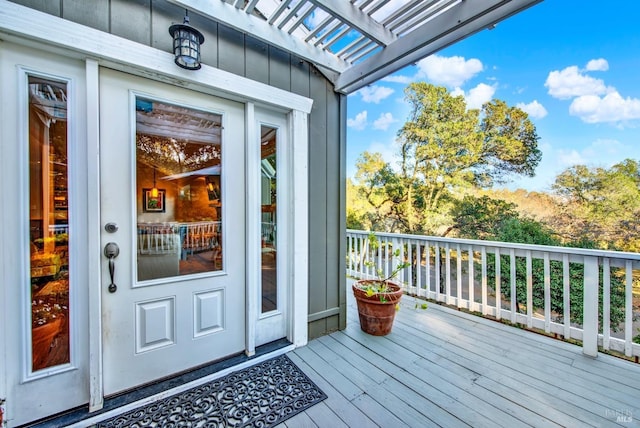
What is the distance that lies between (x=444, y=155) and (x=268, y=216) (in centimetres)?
634

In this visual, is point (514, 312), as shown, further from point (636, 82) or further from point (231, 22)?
point (636, 82)

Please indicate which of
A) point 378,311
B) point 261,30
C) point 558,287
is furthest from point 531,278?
point 261,30

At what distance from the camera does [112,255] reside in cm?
148

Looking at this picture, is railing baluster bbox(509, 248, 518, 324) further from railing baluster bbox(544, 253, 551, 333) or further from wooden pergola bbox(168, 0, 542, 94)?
wooden pergola bbox(168, 0, 542, 94)

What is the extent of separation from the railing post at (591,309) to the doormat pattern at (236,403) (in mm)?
2196

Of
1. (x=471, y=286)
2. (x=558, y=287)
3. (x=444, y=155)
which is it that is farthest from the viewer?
(x=444, y=155)

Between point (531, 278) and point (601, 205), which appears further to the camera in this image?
point (601, 205)

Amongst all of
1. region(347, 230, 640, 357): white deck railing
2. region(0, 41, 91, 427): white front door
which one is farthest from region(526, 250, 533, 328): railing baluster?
region(0, 41, 91, 427): white front door

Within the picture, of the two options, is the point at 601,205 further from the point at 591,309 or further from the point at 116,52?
the point at 116,52

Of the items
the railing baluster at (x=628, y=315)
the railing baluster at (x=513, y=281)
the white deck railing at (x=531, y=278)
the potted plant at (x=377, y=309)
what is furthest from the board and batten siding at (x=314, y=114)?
the railing baluster at (x=628, y=315)

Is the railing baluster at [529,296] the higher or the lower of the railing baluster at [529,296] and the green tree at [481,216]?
the lower

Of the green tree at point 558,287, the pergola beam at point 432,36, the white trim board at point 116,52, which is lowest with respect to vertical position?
the green tree at point 558,287

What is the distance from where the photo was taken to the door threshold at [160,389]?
1343 mm

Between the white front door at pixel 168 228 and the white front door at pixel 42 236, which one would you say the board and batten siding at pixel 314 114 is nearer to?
the white front door at pixel 168 228
